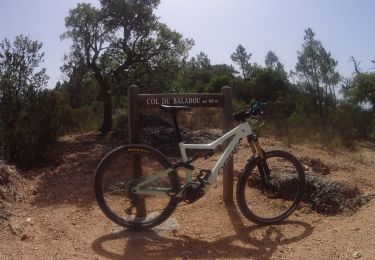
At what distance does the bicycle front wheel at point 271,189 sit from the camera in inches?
189

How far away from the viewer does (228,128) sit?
538cm

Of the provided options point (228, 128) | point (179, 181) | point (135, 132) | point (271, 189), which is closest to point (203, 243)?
point (179, 181)

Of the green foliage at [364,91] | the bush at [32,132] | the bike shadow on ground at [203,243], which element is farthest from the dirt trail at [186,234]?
the green foliage at [364,91]

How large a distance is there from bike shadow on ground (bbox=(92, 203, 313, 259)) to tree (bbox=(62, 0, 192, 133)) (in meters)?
8.17

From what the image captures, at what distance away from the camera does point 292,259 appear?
155 inches

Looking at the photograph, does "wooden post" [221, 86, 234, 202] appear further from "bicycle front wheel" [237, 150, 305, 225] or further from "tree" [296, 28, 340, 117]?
"tree" [296, 28, 340, 117]

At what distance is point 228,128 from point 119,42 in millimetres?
8461

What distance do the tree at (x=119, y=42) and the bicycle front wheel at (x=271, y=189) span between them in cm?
742

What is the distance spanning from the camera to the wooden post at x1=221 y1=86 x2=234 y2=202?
5391mm

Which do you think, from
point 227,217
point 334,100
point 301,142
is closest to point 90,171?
point 227,217

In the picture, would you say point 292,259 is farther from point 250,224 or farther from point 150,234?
point 150,234

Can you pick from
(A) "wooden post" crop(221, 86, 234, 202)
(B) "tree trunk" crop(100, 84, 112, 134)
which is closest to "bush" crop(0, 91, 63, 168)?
(A) "wooden post" crop(221, 86, 234, 202)

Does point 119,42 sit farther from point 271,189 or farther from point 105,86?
point 271,189

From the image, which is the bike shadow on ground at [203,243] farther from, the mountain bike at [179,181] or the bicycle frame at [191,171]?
the bicycle frame at [191,171]
